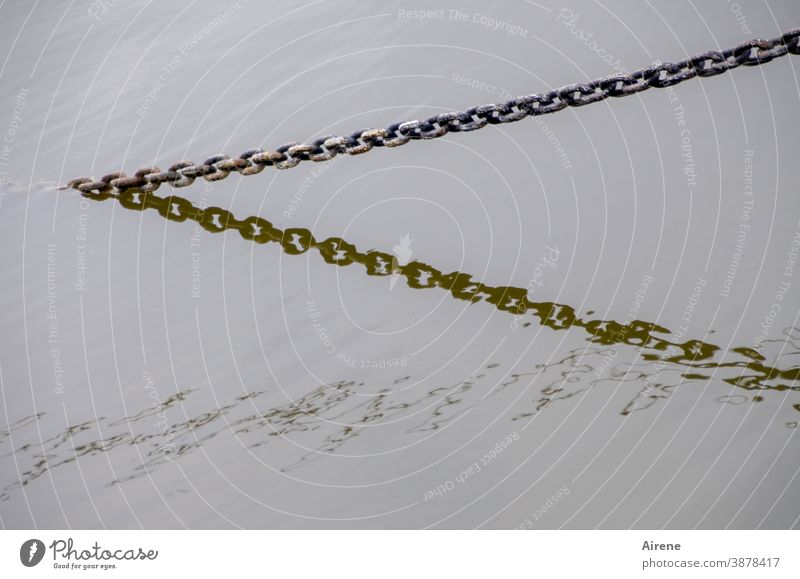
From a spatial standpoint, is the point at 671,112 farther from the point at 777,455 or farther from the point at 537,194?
the point at 777,455

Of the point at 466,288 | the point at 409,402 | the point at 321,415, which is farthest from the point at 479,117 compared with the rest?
the point at 321,415

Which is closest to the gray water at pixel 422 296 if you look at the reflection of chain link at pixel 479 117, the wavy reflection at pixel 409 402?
the wavy reflection at pixel 409 402

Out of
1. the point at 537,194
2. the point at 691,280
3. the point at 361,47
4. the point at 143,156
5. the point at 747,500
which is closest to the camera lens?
the point at 747,500

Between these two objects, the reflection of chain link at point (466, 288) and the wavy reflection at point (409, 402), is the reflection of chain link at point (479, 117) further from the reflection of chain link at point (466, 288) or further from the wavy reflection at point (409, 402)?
the wavy reflection at point (409, 402)

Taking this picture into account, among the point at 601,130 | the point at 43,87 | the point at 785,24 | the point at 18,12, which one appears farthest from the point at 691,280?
the point at 18,12

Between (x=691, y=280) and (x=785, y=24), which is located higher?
(x=785, y=24)

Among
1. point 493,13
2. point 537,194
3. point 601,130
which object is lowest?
point 537,194

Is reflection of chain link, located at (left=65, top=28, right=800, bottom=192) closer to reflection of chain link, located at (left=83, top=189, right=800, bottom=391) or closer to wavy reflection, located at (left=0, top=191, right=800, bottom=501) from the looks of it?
reflection of chain link, located at (left=83, top=189, right=800, bottom=391)
